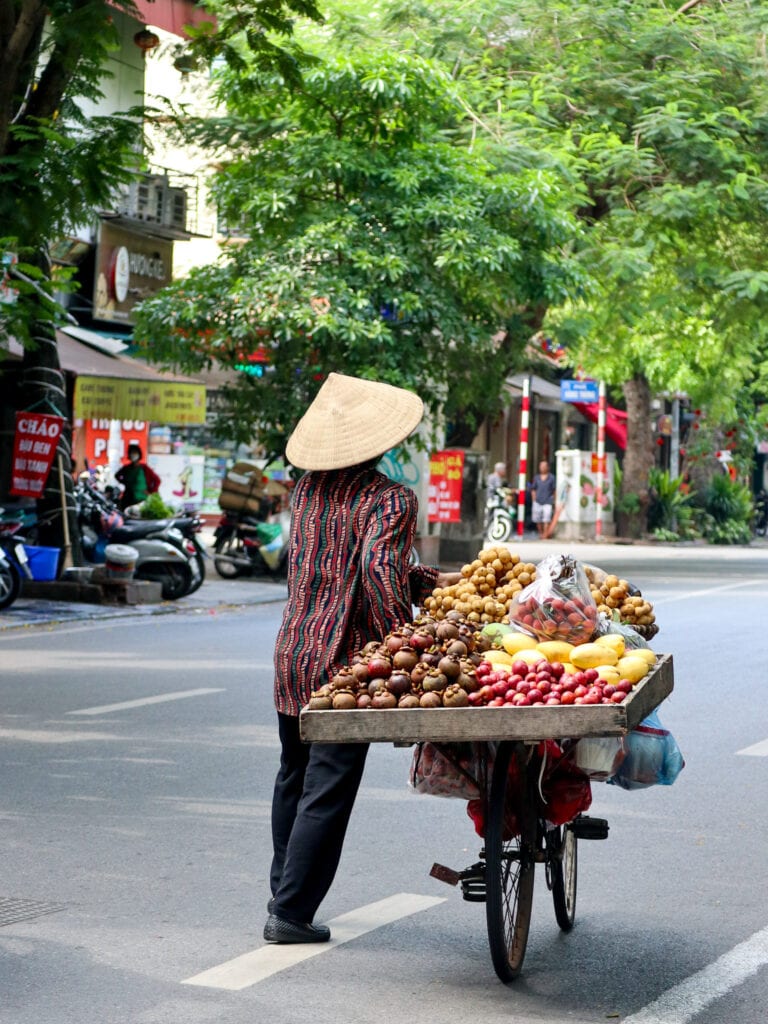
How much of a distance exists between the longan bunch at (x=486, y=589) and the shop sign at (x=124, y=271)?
69.5ft

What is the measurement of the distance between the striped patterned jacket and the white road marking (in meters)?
4.76

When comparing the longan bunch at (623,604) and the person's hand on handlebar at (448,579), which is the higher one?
the person's hand on handlebar at (448,579)

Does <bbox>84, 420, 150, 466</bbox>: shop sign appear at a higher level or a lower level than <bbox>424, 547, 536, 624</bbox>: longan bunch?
higher

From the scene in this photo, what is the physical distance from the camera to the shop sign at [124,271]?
26.8 meters

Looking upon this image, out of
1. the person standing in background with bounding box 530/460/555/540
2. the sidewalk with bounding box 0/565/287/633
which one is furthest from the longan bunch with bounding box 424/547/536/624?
the person standing in background with bounding box 530/460/555/540

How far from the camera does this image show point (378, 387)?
5.63m

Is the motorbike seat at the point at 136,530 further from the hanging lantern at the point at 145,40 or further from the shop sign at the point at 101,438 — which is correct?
the shop sign at the point at 101,438

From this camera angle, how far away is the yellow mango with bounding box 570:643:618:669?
530 cm

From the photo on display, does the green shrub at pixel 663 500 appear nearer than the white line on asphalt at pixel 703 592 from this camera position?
No

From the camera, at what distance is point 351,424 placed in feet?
18.0

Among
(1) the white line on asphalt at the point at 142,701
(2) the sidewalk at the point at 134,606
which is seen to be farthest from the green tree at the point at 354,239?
(1) the white line on asphalt at the point at 142,701

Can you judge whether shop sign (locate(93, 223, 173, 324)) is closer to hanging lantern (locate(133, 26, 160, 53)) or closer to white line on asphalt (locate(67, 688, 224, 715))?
hanging lantern (locate(133, 26, 160, 53))

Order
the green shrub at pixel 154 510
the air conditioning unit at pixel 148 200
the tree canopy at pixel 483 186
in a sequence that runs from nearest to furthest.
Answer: the green shrub at pixel 154 510 < the tree canopy at pixel 483 186 < the air conditioning unit at pixel 148 200

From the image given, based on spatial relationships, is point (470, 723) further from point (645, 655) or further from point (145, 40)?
point (145, 40)
